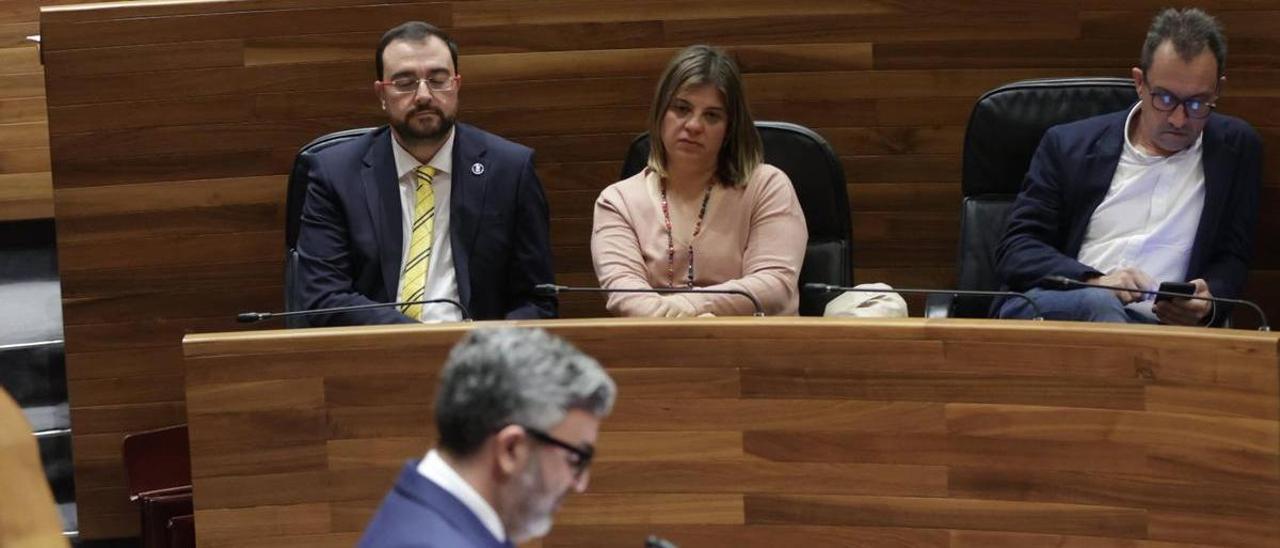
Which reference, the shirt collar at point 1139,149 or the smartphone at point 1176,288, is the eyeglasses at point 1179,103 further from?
the smartphone at point 1176,288

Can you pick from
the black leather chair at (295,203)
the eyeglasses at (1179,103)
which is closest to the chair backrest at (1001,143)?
the eyeglasses at (1179,103)

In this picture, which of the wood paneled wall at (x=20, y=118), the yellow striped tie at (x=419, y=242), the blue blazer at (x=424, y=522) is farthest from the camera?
the wood paneled wall at (x=20, y=118)

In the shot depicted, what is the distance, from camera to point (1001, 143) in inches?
83.7

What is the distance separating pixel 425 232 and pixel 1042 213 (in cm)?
69

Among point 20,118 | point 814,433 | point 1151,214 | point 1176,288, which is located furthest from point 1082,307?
point 20,118

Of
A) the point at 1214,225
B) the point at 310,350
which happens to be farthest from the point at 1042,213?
the point at 310,350

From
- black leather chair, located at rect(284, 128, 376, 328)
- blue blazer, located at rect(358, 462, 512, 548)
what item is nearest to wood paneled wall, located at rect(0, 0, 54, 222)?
black leather chair, located at rect(284, 128, 376, 328)

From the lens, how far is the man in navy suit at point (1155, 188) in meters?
1.97

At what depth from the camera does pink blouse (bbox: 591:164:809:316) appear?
200 centimetres

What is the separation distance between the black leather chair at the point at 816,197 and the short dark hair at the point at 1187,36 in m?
0.36

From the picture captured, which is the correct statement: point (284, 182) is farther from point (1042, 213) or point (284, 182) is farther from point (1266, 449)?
point (1266, 449)

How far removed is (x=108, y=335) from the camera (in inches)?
91.7

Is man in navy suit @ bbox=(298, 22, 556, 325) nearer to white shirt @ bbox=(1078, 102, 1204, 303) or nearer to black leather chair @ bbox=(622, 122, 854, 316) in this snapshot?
black leather chair @ bbox=(622, 122, 854, 316)

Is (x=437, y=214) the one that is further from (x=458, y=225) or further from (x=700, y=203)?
(x=700, y=203)
